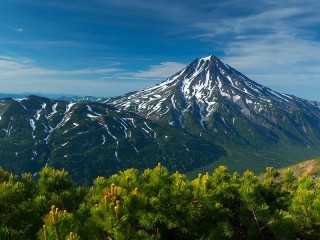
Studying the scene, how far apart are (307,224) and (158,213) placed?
29.4ft

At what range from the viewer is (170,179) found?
19.8m

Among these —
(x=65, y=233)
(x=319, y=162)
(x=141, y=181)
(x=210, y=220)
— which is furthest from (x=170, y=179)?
(x=319, y=162)

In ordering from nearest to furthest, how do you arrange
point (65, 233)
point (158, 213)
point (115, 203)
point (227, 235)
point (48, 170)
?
1. point (65, 233)
2. point (115, 203)
3. point (158, 213)
4. point (227, 235)
5. point (48, 170)

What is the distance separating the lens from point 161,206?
53.9ft

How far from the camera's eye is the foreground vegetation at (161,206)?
42.8ft

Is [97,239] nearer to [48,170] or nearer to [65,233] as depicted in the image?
[65,233]

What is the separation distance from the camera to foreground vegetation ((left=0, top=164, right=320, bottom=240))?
13039 mm

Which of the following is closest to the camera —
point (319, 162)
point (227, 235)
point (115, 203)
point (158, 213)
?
point (115, 203)

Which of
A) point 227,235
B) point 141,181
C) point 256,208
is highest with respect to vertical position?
point 141,181

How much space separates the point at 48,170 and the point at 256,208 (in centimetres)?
1274

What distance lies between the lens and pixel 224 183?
2030 cm

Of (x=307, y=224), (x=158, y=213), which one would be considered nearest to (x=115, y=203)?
(x=158, y=213)

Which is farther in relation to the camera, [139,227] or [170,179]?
[170,179]

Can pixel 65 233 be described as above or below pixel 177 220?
above
